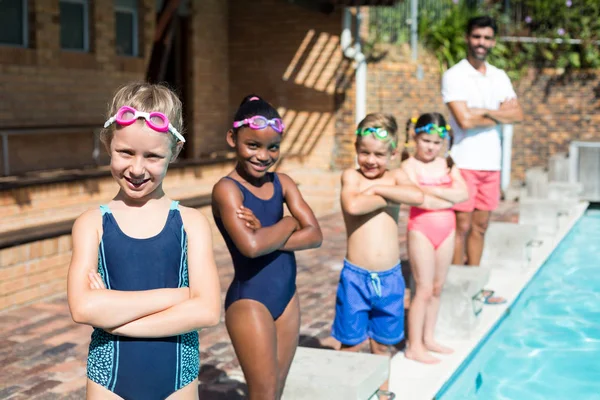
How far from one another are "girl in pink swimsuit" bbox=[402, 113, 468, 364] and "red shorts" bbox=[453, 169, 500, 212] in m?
1.47

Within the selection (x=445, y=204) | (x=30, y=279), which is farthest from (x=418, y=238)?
(x=30, y=279)

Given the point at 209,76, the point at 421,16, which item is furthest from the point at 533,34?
the point at 209,76

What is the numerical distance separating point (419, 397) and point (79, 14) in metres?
9.01

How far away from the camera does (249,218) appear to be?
3.40 m

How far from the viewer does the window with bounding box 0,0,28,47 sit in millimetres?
10484

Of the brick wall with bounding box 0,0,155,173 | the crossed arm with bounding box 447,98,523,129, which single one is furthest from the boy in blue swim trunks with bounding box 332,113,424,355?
the brick wall with bounding box 0,0,155,173

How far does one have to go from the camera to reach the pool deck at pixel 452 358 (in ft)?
16.1

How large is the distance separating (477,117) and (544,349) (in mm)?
2124

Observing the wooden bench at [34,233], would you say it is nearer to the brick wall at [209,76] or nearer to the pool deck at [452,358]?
the pool deck at [452,358]

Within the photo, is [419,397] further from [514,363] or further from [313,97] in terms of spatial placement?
[313,97]

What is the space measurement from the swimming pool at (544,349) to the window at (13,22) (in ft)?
24.5

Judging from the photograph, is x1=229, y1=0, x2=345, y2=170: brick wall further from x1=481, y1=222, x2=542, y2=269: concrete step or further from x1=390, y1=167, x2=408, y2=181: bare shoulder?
x1=390, y1=167, x2=408, y2=181: bare shoulder

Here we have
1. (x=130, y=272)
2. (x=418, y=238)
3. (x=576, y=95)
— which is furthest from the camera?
(x=576, y=95)

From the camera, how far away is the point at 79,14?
11750mm
